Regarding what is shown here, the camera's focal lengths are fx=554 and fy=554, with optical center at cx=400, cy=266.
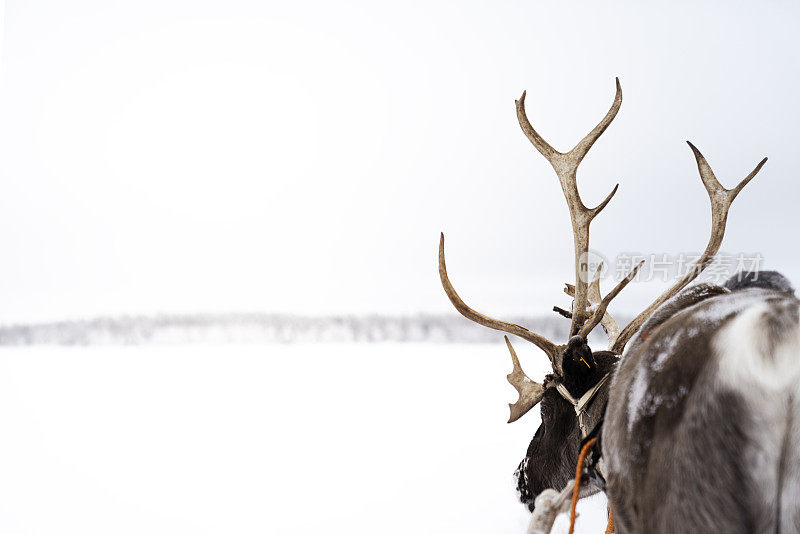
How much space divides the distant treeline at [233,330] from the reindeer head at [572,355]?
11670mm

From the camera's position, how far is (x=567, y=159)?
2.69 m

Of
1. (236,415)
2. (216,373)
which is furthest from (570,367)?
(216,373)

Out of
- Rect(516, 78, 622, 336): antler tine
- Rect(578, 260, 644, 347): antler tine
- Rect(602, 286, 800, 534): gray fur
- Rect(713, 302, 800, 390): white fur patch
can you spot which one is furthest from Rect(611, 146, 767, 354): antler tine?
Rect(713, 302, 800, 390): white fur patch

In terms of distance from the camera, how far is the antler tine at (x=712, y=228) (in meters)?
2.63

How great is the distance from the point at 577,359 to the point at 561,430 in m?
0.44

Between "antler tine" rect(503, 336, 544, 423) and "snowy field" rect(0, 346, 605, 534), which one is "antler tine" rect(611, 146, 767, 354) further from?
"snowy field" rect(0, 346, 605, 534)

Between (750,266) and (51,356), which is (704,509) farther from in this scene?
(51,356)

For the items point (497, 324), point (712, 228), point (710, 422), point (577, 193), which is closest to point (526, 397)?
point (497, 324)

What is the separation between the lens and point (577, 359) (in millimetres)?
2141

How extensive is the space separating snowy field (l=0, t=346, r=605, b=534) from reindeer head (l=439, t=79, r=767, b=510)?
5.63ft

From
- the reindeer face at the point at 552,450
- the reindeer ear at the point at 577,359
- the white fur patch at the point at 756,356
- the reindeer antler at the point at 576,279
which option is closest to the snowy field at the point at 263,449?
the reindeer face at the point at 552,450

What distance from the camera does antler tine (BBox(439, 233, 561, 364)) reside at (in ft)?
7.84

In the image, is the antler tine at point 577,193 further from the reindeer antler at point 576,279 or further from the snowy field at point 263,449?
the snowy field at point 263,449

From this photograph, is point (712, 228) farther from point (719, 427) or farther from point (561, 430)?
point (719, 427)
